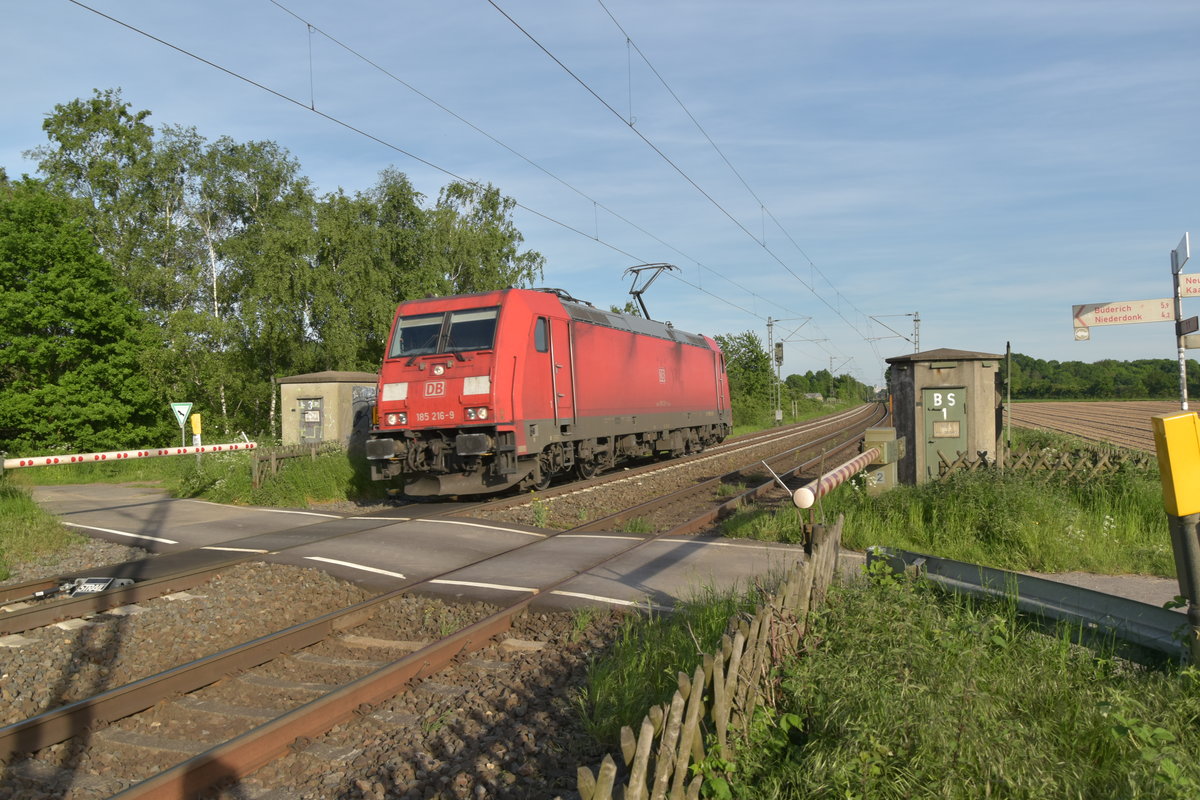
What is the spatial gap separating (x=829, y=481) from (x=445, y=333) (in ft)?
26.0

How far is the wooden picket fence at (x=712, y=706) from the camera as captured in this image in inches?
102

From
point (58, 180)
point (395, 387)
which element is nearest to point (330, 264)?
point (58, 180)

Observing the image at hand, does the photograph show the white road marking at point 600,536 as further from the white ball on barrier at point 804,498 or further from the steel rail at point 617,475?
the white ball on barrier at point 804,498

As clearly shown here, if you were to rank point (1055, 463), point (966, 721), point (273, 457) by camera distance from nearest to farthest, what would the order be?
point (966, 721), point (1055, 463), point (273, 457)

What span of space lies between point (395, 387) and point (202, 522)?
3574 millimetres

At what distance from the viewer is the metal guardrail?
4301 millimetres

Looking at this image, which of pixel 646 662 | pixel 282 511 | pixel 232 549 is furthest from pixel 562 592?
pixel 282 511

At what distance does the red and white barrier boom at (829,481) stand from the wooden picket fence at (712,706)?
560 millimetres

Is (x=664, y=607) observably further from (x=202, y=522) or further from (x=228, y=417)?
(x=228, y=417)

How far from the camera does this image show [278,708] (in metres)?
4.90

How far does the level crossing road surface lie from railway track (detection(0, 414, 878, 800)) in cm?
92

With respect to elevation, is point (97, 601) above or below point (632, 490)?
above

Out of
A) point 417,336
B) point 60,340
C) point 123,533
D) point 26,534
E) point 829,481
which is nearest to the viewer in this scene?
point 829,481

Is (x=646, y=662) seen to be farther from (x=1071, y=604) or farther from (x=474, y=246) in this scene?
(x=474, y=246)
